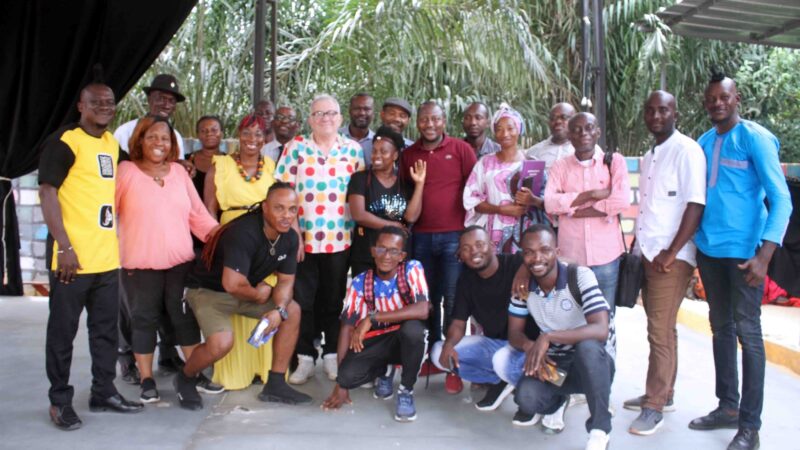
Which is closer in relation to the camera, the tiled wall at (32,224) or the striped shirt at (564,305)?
the striped shirt at (564,305)

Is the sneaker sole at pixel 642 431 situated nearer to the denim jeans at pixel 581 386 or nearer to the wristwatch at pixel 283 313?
the denim jeans at pixel 581 386

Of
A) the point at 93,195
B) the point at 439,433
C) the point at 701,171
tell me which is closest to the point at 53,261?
the point at 93,195

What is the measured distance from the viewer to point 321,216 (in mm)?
4582

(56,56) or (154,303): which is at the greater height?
(56,56)

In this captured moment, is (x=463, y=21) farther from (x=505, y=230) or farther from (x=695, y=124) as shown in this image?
(x=505, y=230)

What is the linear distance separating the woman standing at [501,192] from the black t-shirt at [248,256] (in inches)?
41.5

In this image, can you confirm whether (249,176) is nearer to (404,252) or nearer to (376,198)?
(376,198)

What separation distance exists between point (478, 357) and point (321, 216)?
1.23 metres

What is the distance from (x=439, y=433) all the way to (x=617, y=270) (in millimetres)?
1256

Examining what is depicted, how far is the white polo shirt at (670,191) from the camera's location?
3762mm

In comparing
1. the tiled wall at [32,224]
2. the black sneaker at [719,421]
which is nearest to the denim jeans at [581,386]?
the black sneaker at [719,421]

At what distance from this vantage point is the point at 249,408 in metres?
4.23

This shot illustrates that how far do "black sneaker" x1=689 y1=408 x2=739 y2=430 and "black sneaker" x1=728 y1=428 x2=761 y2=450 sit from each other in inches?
11.3

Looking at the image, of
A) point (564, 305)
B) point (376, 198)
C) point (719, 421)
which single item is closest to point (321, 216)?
point (376, 198)
